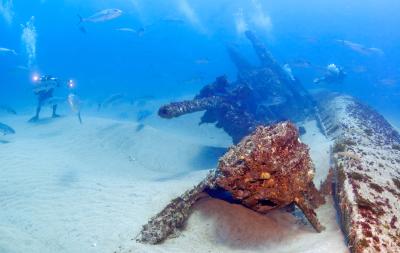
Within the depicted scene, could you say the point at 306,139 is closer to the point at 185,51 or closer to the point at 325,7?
the point at 185,51

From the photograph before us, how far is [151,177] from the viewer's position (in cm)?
965

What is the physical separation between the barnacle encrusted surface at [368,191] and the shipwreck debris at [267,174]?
53cm

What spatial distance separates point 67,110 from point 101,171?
1667 cm

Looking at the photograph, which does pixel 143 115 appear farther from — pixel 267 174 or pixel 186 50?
pixel 186 50

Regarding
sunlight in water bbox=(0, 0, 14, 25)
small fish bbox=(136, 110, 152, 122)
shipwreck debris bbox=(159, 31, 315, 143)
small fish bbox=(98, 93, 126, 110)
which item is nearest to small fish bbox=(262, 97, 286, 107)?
shipwreck debris bbox=(159, 31, 315, 143)

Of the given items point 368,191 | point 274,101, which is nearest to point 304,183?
point 368,191

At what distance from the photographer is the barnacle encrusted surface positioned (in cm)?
377

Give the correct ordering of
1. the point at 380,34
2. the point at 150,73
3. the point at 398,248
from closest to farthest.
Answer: the point at 398,248, the point at 150,73, the point at 380,34

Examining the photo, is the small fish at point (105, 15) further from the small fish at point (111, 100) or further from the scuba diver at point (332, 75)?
the small fish at point (111, 100)

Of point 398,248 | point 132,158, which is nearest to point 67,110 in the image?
point 132,158

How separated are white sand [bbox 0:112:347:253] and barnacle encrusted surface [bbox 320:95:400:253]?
1.23 feet

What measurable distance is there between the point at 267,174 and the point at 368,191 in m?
1.32

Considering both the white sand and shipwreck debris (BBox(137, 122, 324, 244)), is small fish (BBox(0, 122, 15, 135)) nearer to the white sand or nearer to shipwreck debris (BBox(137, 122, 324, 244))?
the white sand

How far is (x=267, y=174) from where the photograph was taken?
5012 millimetres
